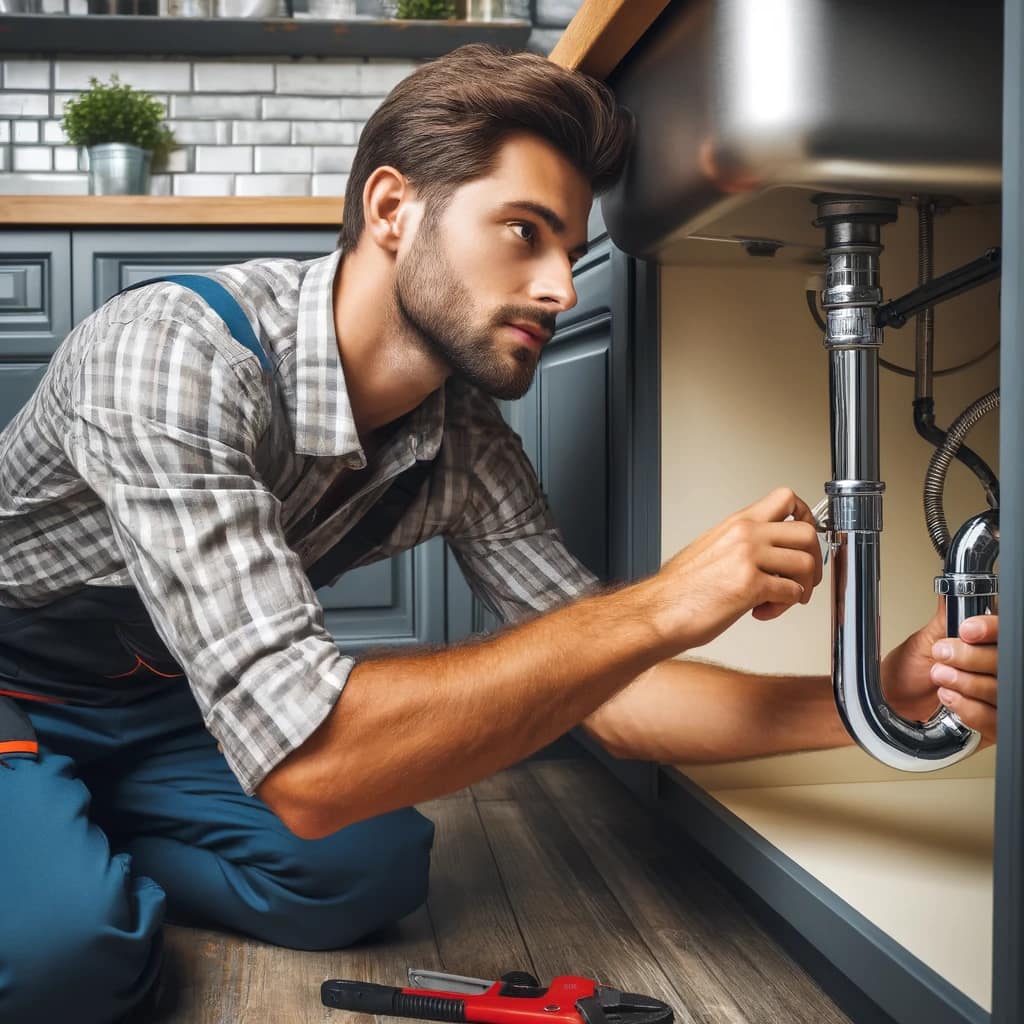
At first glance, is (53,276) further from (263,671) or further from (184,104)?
(263,671)

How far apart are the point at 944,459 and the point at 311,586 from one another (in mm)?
543

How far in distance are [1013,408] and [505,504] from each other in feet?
2.25

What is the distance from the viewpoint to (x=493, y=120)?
1015mm

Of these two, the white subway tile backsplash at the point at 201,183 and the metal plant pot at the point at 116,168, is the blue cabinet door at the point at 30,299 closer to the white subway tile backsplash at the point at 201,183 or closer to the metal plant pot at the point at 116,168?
the metal plant pot at the point at 116,168

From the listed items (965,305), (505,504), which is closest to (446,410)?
(505,504)

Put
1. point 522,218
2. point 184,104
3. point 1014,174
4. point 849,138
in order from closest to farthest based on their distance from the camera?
point 1014,174, point 849,138, point 522,218, point 184,104

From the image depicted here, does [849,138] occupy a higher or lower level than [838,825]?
higher

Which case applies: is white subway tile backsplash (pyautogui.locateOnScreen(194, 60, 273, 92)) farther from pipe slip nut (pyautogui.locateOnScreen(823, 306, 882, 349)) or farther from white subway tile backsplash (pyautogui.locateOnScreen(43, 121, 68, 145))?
pipe slip nut (pyautogui.locateOnScreen(823, 306, 882, 349))

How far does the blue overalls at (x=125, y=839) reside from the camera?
90cm

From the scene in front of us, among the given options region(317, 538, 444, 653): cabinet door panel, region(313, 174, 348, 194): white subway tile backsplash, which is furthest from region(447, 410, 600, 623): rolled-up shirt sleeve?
region(313, 174, 348, 194): white subway tile backsplash

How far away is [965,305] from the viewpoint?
1.19 meters

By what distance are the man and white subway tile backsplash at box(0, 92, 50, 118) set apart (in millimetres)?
1697

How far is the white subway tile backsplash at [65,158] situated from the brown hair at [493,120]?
1.72 metres

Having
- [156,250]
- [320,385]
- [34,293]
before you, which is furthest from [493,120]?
[34,293]
